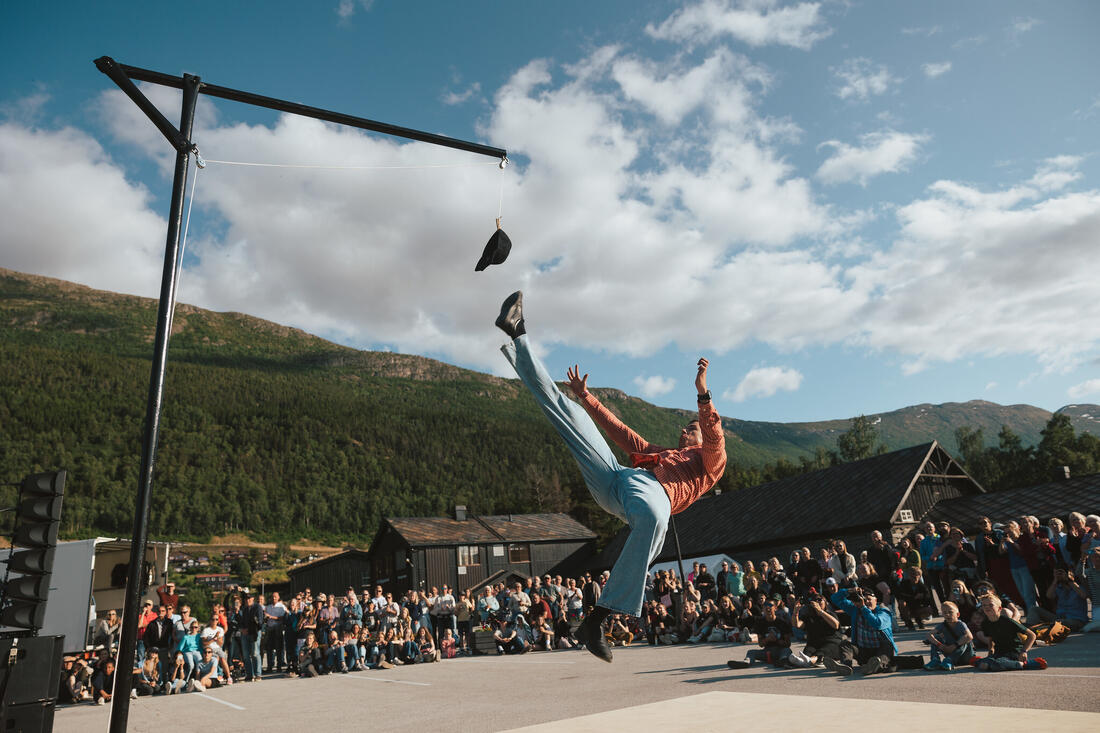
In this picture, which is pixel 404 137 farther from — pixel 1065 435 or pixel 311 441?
pixel 311 441

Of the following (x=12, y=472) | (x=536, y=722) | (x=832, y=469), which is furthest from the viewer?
(x=12, y=472)

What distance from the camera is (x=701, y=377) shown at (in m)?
4.91

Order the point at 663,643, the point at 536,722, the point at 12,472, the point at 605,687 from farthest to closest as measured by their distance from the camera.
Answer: the point at 12,472 < the point at 663,643 < the point at 605,687 < the point at 536,722

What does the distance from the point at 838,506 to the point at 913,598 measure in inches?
742

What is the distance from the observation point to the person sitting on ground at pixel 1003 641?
7.89 m

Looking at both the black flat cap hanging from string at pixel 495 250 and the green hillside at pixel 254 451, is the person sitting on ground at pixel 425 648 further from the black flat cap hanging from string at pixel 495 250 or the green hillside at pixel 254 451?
the green hillside at pixel 254 451

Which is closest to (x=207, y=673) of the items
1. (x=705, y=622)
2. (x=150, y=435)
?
(x=705, y=622)

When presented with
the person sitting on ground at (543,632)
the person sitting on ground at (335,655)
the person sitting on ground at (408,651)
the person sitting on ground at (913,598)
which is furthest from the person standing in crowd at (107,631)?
the person sitting on ground at (913,598)

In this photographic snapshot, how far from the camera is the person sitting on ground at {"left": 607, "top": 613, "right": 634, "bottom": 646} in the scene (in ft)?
56.6

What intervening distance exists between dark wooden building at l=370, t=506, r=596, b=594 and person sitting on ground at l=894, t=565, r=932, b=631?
3025cm

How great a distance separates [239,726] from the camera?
336 inches

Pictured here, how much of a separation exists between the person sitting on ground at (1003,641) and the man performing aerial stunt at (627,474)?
548 centimetres

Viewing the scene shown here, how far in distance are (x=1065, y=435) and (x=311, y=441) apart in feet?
385

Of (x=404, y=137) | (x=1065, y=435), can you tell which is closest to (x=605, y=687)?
(x=404, y=137)
